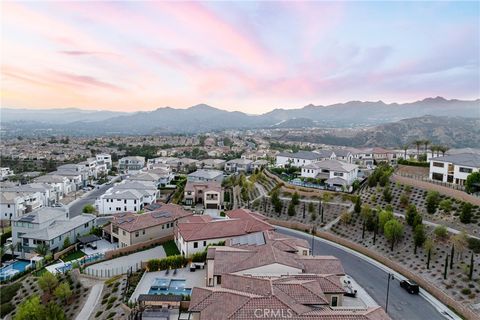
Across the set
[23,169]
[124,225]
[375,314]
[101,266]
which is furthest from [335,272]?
[23,169]

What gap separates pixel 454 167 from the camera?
37.8 m

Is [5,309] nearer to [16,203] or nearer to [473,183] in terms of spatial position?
[16,203]

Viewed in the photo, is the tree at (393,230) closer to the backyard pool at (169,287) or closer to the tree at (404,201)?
the tree at (404,201)

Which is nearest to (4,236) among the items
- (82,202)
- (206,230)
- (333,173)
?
(82,202)

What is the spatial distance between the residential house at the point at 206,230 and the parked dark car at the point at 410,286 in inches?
440

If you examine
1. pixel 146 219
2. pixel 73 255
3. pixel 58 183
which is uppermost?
pixel 146 219

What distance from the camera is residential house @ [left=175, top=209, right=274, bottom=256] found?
28.2 metres

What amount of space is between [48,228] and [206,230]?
16.8m

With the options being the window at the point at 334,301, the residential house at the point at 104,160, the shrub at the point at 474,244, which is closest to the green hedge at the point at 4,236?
the window at the point at 334,301

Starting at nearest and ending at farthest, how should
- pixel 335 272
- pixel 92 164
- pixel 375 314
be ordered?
pixel 375 314 < pixel 335 272 < pixel 92 164

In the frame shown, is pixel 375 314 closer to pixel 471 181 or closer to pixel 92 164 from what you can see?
pixel 471 181

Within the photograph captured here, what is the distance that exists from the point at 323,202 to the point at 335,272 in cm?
1870

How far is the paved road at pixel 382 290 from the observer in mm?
20344

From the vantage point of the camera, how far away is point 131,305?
65.1ft
